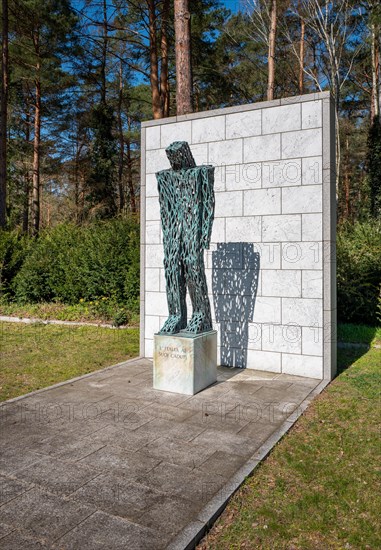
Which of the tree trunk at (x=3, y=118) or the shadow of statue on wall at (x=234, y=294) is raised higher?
the tree trunk at (x=3, y=118)

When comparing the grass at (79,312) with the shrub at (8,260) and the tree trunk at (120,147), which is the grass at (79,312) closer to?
the shrub at (8,260)

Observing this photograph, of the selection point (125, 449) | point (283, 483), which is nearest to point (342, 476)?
point (283, 483)

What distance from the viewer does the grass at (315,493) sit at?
253 cm

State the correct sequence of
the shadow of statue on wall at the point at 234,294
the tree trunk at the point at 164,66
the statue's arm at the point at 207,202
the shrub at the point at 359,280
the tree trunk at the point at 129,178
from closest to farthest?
1. the statue's arm at the point at 207,202
2. the shadow of statue on wall at the point at 234,294
3. the shrub at the point at 359,280
4. the tree trunk at the point at 164,66
5. the tree trunk at the point at 129,178

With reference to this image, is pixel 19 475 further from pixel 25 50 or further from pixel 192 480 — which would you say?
pixel 25 50

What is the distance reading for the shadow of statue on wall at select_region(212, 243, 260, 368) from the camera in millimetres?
6162

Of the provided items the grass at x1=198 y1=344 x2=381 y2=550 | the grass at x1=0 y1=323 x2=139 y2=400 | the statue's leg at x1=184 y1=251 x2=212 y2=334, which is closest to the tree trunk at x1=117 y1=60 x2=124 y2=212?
the grass at x1=0 y1=323 x2=139 y2=400

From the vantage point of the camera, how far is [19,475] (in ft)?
10.2

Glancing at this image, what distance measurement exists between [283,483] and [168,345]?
2287 mm

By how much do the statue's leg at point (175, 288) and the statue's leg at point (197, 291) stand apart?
10 cm

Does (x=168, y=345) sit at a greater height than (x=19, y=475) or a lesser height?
greater

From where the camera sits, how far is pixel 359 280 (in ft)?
28.9

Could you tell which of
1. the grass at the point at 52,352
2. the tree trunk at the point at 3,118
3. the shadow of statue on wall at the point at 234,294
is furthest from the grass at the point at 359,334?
the tree trunk at the point at 3,118

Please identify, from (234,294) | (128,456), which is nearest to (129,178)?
(234,294)
